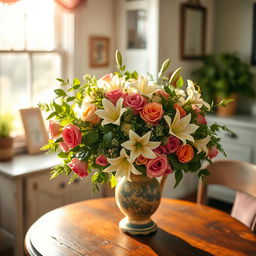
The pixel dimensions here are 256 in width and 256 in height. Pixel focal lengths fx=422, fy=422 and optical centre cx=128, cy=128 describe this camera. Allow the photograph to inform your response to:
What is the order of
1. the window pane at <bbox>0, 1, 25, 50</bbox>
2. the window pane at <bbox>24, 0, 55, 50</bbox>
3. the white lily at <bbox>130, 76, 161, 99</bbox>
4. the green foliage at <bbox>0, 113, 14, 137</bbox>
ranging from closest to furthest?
the white lily at <bbox>130, 76, 161, 99</bbox> → the green foliage at <bbox>0, 113, 14, 137</bbox> → the window pane at <bbox>0, 1, 25, 50</bbox> → the window pane at <bbox>24, 0, 55, 50</bbox>

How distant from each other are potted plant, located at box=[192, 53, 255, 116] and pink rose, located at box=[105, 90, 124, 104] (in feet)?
7.72

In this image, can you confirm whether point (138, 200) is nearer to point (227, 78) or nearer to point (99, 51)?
point (99, 51)

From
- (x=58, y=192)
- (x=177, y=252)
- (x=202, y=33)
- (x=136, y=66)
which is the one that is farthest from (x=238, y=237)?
(x=202, y=33)

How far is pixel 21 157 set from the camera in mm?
3016

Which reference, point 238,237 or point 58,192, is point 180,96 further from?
point 58,192

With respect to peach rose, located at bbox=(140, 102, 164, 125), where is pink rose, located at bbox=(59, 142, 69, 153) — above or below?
below

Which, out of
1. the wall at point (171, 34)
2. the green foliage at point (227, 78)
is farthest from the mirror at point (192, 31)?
the green foliage at point (227, 78)

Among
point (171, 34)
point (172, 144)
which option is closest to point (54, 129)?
point (172, 144)

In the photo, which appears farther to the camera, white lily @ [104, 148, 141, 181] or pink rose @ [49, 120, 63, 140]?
pink rose @ [49, 120, 63, 140]

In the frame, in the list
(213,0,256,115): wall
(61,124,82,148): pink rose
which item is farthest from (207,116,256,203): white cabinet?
(61,124,82,148): pink rose

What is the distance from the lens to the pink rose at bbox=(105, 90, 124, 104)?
4.90 ft

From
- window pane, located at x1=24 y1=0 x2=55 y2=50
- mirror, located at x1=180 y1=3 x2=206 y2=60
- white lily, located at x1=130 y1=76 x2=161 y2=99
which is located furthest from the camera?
mirror, located at x1=180 y1=3 x2=206 y2=60

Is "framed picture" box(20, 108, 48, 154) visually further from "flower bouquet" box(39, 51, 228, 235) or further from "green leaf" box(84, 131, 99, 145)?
"green leaf" box(84, 131, 99, 145)

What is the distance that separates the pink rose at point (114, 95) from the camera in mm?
1494
